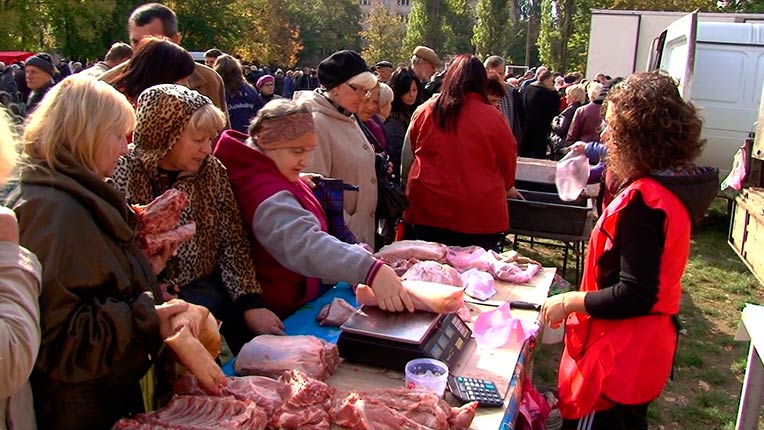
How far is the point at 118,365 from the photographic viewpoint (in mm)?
1663

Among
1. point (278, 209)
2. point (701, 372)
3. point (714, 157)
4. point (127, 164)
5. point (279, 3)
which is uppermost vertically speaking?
point (279, 3)

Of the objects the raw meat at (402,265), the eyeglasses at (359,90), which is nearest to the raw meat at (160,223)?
the raw meat at (402,265)

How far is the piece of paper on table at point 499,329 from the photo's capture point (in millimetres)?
2420

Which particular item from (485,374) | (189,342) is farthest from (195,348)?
(485,374)

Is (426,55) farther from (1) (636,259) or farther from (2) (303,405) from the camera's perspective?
(2) (303,405)

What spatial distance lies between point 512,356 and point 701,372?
2.95m

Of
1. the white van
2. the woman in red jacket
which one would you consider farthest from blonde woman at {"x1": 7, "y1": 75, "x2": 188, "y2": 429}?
the white van

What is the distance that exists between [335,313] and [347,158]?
1313mm

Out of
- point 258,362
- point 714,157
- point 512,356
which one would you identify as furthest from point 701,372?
point 714,157

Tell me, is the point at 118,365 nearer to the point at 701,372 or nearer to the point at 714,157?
the point at 701,372

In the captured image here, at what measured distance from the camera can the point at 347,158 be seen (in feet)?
11.9

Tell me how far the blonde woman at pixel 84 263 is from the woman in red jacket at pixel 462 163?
8.22ft

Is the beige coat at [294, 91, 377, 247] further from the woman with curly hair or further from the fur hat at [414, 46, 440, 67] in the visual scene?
the fur hat at [414, 46, 440, 67]

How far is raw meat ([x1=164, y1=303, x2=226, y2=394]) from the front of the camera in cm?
168
